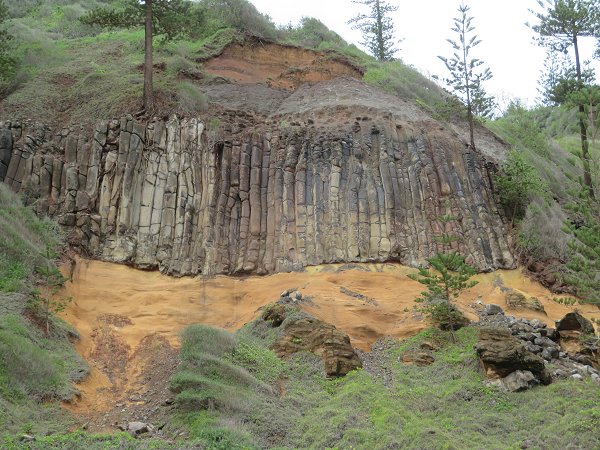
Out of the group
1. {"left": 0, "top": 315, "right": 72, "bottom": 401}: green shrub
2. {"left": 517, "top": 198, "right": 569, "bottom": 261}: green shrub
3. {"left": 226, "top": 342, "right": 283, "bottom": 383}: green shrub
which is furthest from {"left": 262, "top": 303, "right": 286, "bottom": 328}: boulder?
{"left": 517, "top": 198, "right": 569, "bottom": 261}: green shrub

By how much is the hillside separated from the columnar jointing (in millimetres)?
75

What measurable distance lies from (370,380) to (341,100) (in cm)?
1509

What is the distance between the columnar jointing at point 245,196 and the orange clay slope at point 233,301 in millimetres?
608

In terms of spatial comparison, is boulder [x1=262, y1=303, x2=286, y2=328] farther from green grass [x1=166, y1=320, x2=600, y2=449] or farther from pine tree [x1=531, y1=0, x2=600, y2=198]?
pine tree [x1=531, y1=0, x2=600, y2=198]

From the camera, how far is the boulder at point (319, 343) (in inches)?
635

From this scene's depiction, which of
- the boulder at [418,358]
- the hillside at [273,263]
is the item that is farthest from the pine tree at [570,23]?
the boulder at [418,358]

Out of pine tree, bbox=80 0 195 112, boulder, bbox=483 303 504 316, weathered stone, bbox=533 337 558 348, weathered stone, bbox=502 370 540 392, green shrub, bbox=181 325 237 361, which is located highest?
pine tree, bbox=80 0 195 112

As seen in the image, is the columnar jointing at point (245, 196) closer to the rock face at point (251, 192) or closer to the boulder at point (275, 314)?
the rock face at point (251, 192)

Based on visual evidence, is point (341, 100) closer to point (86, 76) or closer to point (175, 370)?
point (86, 76)


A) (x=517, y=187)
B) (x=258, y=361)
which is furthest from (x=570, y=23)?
(x=258, y=361)

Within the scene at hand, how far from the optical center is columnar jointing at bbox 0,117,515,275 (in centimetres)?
2161

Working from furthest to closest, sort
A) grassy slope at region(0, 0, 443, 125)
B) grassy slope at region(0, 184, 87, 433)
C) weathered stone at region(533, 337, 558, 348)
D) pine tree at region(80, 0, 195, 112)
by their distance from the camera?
1. pine tree at region(80, 0, 195, 112)
2. grassy slope at region(0, 0, 443, 125)
3. weathered stone at region(533, 337, 558, 348)
4. grassy slope at region(0, 184, 87, 433)

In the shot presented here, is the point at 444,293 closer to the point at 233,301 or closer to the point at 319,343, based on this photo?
the point at 319,343

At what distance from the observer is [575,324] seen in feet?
56.0
